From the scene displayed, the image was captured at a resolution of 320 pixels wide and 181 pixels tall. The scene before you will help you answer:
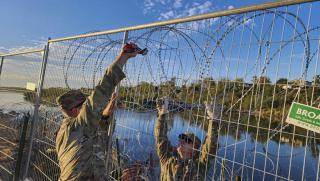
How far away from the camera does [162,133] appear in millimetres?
3852

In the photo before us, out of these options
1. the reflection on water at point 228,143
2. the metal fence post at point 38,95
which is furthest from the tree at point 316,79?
the metal fence post at point 38,95

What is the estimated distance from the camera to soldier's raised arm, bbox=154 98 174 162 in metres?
3.80

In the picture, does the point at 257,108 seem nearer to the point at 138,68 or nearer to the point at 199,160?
the point at 199,160

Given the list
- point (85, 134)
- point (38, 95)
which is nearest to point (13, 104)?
point (38, 95)

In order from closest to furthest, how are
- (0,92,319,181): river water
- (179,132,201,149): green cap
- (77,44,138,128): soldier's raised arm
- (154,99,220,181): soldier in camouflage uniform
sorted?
(0,92,319,181): river water, (77,44,138,128): soldier's raised arm, (154,99,220,181): soldier in camouflage uniform, (179,132,201,149): green cap

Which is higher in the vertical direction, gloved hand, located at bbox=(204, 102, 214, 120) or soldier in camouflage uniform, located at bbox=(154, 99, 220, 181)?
gloved hand, located at bbox=(204, 102, 214, 120)

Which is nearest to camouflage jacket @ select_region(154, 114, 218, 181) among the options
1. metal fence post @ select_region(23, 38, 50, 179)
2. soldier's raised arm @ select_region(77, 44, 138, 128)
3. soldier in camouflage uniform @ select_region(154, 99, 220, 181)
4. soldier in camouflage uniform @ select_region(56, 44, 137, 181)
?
soldier in camouflage uniform @ select_region(154, 99, 220, 181)

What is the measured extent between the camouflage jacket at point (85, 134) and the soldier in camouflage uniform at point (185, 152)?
2.49 feet

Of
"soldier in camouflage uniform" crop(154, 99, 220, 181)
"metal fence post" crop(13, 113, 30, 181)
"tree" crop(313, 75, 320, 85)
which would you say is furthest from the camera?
"metal fence post" crop(13, 113, 30, 181)

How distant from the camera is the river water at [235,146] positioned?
275 cm

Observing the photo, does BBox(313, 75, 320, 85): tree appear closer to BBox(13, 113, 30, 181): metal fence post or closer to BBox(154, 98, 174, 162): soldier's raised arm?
BBox(154, 98, 174, 162): soldier's raised arm

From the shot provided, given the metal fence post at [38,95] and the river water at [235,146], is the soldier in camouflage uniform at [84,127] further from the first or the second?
the metal fence post at [38,95]

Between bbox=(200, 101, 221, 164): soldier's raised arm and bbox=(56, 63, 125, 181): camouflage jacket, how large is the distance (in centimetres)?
76

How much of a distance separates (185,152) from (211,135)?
498 mm
